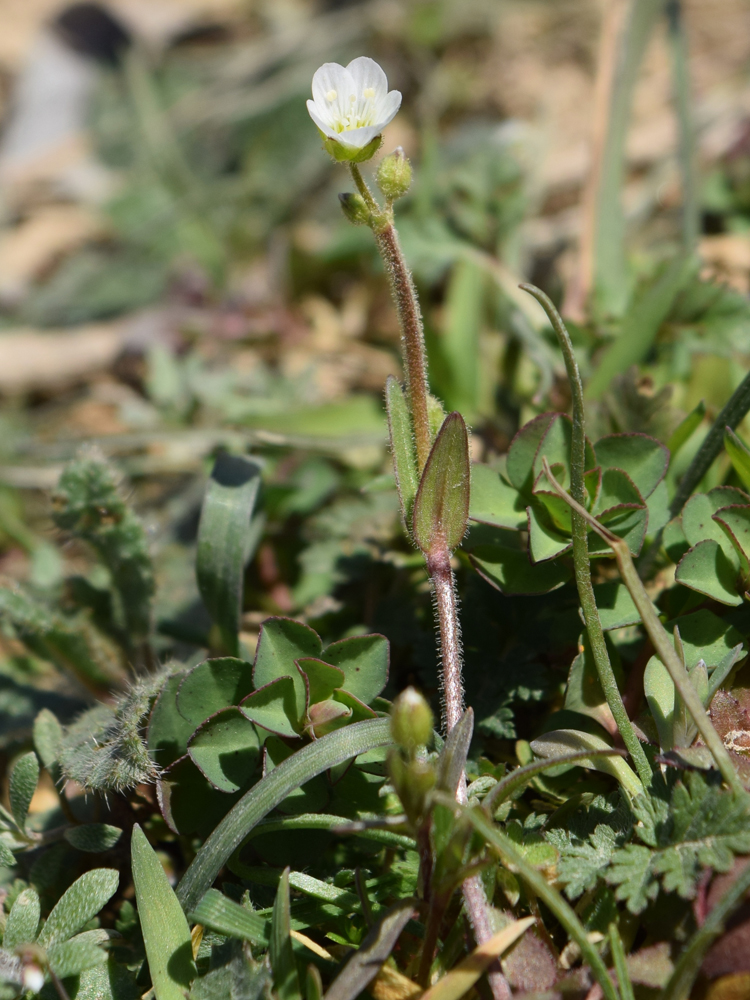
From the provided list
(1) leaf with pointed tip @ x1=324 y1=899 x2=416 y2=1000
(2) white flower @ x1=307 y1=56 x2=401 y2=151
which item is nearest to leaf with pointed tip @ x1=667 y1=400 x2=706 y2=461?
(2) white flower @ x1=307 y1=56 x2=401 y2=151

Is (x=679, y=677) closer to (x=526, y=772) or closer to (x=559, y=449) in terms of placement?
(x=526, y=772)

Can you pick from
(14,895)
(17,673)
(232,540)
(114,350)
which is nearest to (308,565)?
(232,540)

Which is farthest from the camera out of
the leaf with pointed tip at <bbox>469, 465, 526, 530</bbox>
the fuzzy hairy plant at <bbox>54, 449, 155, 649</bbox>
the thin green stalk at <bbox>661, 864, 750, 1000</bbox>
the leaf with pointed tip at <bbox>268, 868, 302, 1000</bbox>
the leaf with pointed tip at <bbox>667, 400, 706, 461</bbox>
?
the fuzzy hairy plant at <bbox>54, 449, 155, 649</bbox>

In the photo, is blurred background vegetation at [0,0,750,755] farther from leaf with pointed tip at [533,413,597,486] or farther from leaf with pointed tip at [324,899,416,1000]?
leaf with pointed tip at [324,899,416,1000]

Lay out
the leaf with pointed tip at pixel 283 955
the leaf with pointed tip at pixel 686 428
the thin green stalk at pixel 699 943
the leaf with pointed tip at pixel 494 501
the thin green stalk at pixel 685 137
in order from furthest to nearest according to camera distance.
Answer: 1. the thin green stalk at pixel 685 137
2. the leaf with pointed tip at pixel 686 428
3. the leaf with pointed tip at pixel 494 501
4. the leaf with pointed tip at pixel 283 955
5. the thin green stalk at pixel 699 943

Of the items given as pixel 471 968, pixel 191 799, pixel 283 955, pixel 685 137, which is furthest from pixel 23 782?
pixel 685 137

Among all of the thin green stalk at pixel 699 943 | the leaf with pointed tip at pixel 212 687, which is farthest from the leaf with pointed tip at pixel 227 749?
the thin green stalk at pixel 699 943

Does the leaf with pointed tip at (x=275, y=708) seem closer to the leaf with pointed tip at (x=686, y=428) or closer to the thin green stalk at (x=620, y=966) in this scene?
the thin green stalk at (x=620, y=966)

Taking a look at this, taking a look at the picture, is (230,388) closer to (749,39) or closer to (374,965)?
(374,965)
